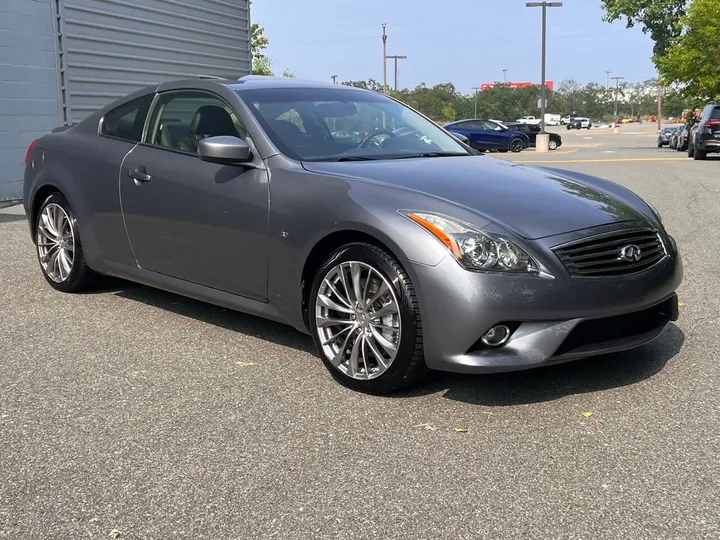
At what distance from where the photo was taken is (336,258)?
4074 millimetres

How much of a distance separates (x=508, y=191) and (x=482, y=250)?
62 cm

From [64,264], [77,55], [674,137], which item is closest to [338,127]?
[64,264]

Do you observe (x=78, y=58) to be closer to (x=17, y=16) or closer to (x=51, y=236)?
(x=17, y=16)

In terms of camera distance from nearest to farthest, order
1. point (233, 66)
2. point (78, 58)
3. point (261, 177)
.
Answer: point (261, 177) < point (78, 58) < point (233, 66)

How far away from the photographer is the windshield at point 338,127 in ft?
15.4

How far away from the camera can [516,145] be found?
35.8 metres

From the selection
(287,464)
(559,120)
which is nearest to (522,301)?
(287,464)

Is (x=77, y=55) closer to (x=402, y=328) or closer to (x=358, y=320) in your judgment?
(x=358, y=320)

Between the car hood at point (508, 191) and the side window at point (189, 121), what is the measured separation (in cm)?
75

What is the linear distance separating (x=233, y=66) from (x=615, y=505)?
52.1 ft

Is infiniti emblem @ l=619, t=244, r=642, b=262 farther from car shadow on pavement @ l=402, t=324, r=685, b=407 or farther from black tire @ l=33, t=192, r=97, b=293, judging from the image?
black tire @ l=33, t=192, r=97, b=293

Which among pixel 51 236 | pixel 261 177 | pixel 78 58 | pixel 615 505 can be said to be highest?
pixel 78 58

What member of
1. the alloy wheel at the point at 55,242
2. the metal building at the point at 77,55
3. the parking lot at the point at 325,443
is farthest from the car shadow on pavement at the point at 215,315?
the metal building at the point at 77,55

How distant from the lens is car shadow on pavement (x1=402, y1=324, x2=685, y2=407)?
3.95 m
